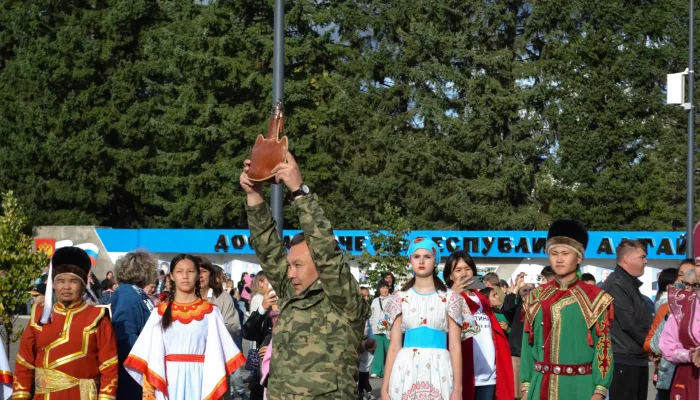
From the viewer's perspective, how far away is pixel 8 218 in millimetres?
17312

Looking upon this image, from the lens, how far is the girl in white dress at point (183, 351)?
7.76 m

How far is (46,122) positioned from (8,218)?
3541 centimetres

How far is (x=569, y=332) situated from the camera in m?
7.48

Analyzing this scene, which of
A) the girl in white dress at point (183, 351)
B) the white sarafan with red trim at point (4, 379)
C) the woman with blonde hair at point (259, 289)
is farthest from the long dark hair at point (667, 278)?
the white sarafan with red trim at point (4, 379)

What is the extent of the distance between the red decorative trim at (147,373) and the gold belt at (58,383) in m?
0.50

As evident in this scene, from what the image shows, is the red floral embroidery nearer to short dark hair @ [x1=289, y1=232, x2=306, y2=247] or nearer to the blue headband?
the blue headband

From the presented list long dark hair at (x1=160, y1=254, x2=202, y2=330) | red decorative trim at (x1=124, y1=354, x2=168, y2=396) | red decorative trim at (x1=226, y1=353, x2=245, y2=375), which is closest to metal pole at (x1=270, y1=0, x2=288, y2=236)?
long dark hair at (x1=160, y1=254, x2=202, y2=330)

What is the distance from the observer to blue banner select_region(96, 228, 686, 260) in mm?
33312

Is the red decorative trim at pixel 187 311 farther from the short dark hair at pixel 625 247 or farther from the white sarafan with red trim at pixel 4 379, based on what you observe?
the short dark hair at pixel 625 247

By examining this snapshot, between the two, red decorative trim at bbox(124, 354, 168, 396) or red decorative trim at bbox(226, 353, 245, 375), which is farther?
red decorative trim at bbox(226, 353, 245, 375)

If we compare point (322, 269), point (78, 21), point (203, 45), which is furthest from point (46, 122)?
point (322, 269)

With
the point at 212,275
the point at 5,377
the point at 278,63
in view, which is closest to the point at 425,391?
the point at 212,275

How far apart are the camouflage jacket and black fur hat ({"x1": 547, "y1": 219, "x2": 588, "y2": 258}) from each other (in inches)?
91.6

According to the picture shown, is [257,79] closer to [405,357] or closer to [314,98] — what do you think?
[314,98]
